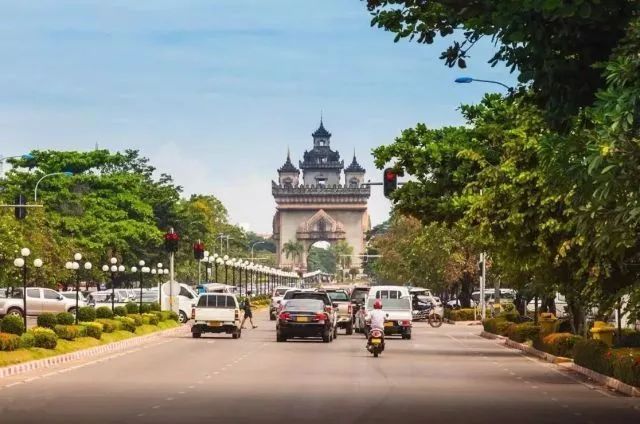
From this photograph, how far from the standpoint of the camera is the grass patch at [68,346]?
34531mm

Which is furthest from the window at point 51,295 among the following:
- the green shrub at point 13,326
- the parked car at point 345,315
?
the green shrub at point 13,326

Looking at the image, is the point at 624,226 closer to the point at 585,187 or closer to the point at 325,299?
the point at 585,187

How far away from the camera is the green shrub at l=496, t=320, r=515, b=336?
189ft

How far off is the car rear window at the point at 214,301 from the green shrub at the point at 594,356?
70.8 ft

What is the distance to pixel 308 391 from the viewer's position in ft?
89.8

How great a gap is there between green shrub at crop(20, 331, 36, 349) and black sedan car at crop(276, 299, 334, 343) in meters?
15.2

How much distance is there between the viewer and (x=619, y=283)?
32219mm

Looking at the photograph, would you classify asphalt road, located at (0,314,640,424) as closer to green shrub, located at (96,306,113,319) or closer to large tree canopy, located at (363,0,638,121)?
large tree canopy, located at (363,0,638,121)

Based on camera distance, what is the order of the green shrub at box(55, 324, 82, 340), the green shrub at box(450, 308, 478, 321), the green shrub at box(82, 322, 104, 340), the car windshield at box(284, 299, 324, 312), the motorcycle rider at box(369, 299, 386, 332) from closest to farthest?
1. the motorcycle rider at box(369, 299, 386, 332)
2. the green shrub at box(55, 324, 82, 340)
3. the green shrub at box(82, 322, 104, 340)
4. the car windshield at box(284, 299, 324, 312)
5. the green shrub at box(450, 308, 478, 321)

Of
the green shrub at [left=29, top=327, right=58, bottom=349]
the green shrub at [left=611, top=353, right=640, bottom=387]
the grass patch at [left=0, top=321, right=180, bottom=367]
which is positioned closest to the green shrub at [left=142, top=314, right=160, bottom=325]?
the grass patch at [left=0, top=321, right=180, bottom=367]

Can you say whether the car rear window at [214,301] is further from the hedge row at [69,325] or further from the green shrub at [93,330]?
the green shrub at [93,330]

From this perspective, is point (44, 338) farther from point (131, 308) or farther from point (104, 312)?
point (131, 308)

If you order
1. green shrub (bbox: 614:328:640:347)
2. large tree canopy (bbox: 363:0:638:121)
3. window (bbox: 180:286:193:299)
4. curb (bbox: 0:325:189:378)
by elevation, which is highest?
large tree canopy (bbox: 363:0:638:121)

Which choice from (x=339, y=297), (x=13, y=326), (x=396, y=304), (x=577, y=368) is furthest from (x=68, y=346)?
(x=339, y=297)
